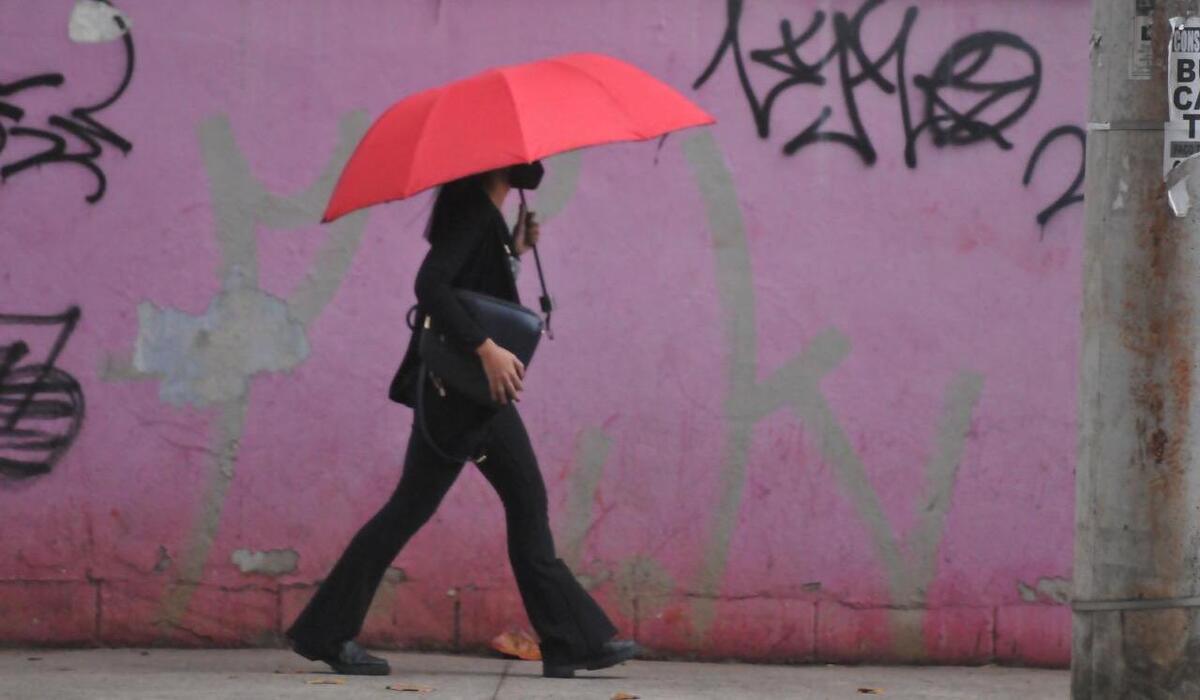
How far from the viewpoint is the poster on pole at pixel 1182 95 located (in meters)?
4.19

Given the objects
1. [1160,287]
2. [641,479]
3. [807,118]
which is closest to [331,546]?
[641,479]

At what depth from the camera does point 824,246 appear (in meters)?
6.39

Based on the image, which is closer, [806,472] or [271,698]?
[271,698]

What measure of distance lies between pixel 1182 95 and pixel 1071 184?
2263mm

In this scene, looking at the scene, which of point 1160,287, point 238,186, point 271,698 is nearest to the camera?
point 1160,287

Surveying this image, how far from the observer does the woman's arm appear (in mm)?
5188

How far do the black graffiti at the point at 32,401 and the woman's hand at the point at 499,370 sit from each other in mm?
1759

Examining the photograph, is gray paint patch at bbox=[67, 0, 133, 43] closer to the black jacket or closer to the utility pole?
the black jacket

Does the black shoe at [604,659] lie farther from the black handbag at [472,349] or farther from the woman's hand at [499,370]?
the woman's hand at [499,370]

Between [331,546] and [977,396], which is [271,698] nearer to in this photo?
[331,546]

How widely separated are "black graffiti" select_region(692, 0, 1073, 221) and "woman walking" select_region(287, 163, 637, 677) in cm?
117

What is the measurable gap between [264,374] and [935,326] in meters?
2.21

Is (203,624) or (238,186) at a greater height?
(238,186)

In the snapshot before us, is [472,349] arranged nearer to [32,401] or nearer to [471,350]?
[471,350]
